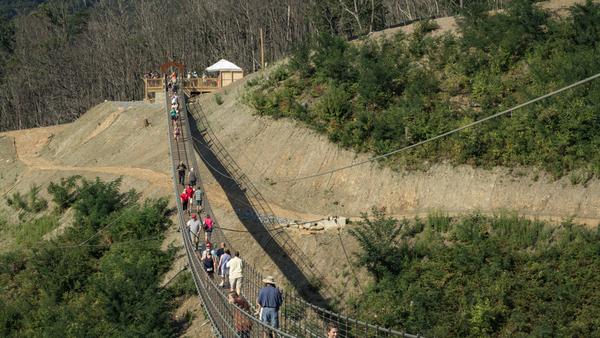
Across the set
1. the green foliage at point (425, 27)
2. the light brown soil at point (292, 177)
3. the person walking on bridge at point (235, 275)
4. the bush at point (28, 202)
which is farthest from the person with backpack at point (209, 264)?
the bush at point (28, 202)

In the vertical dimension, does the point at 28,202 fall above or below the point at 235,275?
below

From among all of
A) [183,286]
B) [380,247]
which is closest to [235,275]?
[380,247]

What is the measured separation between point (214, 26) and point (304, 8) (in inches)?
A: 344

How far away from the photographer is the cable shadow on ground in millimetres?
28031

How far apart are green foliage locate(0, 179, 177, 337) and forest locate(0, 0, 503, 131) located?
25.2 m

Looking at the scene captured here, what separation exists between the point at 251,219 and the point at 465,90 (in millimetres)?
9498

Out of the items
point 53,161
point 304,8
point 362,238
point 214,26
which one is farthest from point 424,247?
point 214,26

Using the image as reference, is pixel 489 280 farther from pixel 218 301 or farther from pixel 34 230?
pixel 34 230

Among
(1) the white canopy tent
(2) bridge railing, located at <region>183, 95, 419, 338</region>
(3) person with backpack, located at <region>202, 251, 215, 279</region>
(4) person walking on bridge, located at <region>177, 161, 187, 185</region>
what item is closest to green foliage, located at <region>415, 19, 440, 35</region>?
(2) bridge railing, located at <region>183, 95, 419, 338</region>

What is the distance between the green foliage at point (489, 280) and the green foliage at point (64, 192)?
1956 cm

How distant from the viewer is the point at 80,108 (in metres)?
76.4

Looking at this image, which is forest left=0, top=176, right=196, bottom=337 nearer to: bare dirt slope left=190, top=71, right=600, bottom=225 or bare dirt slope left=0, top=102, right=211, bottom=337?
bare dirt slope left=0, top=102, right=211, bottom=337

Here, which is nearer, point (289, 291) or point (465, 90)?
point (289, 291)

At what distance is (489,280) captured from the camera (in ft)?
80.5
